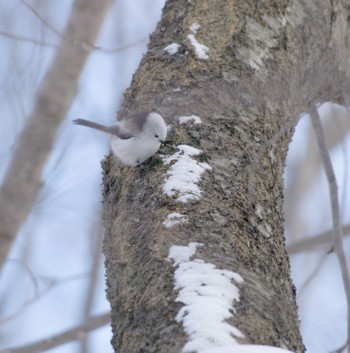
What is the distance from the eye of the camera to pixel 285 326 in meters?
1.56

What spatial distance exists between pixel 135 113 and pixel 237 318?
107 cm

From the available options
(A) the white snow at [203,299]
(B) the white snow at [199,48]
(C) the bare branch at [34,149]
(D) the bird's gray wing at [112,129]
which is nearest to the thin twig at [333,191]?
(B) the white snow at [199,48]

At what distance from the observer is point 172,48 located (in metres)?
2.53

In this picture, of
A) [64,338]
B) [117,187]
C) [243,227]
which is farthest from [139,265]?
[64,338]

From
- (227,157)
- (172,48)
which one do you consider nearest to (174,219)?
(227,157)

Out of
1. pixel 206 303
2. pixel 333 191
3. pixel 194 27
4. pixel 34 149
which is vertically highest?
pixel 34 149

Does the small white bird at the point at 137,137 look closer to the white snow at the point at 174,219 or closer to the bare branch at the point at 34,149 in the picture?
the white snow at the point at 174,219

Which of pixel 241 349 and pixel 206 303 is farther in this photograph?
pixel 206 303

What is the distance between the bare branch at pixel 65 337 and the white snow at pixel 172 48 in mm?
1789

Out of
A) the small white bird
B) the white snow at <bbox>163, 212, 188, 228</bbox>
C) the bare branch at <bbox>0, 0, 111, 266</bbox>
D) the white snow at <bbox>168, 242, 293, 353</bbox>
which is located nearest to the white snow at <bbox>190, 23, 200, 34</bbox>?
the small white bird

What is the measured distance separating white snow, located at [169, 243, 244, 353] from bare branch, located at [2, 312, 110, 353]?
7.03ft

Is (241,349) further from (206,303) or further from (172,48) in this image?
(172,48)

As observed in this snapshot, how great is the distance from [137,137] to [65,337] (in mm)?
1716

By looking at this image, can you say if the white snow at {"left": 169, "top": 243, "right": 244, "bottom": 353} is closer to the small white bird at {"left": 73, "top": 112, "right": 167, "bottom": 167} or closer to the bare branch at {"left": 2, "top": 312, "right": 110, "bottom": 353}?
the small white bird at {"left": 73, "top": 112, "right": 167, "bottom": 167}
